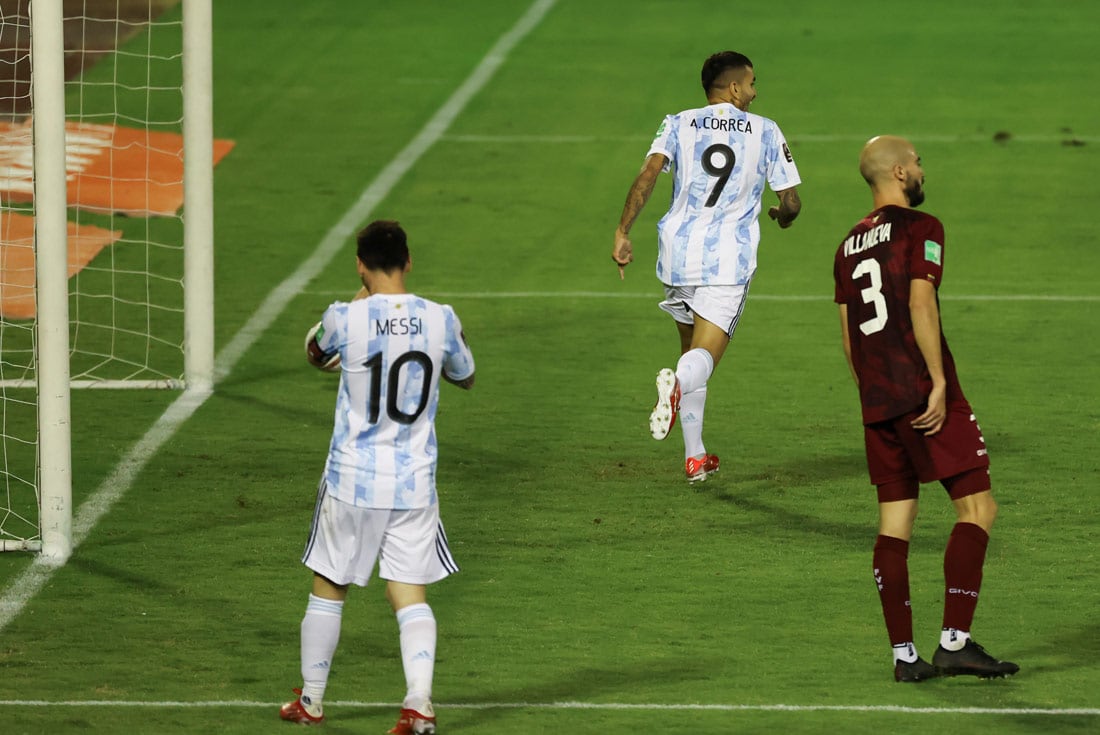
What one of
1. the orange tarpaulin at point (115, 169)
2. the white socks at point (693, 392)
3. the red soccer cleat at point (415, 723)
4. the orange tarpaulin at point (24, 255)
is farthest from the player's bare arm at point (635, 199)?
the orange tarpaulin at point (115, 169)

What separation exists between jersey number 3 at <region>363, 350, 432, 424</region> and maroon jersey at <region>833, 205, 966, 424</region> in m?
1.42

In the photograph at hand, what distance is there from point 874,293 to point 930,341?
0.81 feet

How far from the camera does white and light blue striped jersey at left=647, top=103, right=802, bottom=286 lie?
8.96m

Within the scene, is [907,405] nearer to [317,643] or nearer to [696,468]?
[317,643]

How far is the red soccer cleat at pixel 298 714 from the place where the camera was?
615 centimetres

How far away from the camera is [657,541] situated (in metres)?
8.32

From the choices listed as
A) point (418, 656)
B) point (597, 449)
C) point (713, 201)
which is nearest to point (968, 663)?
point (418, 656)

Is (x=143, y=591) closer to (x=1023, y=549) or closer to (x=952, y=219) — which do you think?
(x=1023, y=549)

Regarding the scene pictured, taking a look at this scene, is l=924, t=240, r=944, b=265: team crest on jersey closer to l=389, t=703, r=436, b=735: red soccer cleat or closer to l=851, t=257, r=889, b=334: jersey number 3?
l=851, t=257, r=889, b=334: jersey number 3

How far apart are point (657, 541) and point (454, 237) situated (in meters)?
6.68

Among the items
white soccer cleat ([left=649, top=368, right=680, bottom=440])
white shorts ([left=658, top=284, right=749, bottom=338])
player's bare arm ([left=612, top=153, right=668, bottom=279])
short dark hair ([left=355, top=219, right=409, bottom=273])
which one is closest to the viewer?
short dark hair ([left=355, top=219, right=409, bottom=273])

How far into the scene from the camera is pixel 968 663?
6.54m

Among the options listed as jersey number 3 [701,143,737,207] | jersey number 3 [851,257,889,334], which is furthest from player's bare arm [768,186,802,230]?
jersey number 3 [851,257,889,334]

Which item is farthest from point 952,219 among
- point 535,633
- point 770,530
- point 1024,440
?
point 535,633
